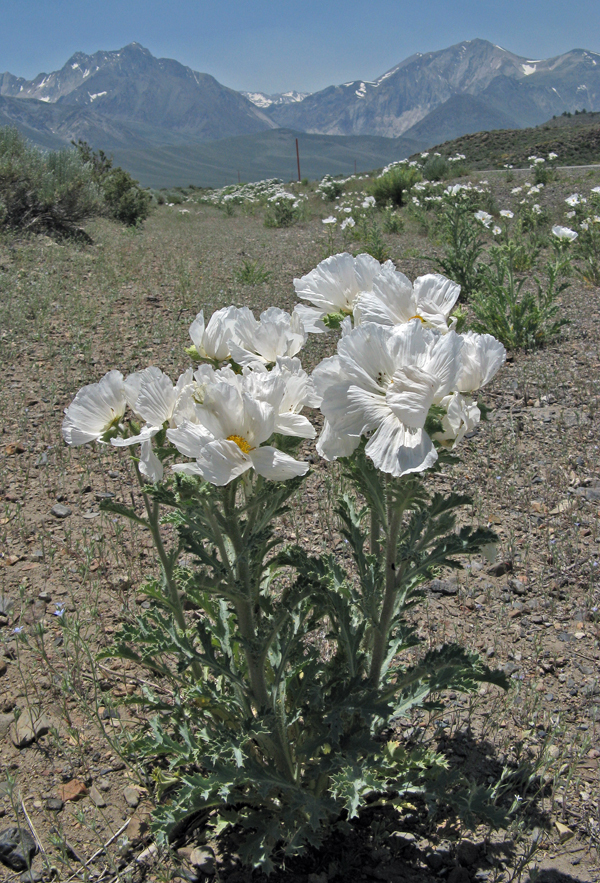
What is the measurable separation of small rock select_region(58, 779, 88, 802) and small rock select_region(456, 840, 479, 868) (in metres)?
1.13

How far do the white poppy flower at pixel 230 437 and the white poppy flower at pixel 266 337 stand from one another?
248mm

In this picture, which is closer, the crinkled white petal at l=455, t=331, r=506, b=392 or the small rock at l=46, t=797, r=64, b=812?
the crinkled white petal at l=455, t=331, r=506, b=392

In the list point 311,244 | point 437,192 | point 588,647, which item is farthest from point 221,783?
point 437,192

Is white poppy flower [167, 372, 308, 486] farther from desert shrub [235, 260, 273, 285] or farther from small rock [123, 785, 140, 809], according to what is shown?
desert shrub [235, 260, 273, 285]

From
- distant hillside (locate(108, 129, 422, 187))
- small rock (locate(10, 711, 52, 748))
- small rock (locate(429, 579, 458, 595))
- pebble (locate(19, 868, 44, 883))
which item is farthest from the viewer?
distant hillside (locate(108, 129, 422, 187))

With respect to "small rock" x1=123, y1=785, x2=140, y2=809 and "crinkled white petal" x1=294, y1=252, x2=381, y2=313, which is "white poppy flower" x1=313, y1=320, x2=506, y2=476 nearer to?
"crinkled white petal" x1=294, y1=252, x2=381, y2=313

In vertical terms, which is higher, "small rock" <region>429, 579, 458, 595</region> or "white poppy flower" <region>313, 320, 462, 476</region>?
"white poppy flower" <region>313, 320, 462, 476</region>

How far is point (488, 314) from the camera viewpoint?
17.0ft

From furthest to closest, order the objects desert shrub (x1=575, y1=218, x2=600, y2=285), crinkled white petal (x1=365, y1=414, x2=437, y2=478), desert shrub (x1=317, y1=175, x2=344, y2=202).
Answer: desert shrub (x1=317, y1=175, x2=344, y2=202) → desert shrub (x1=575, y1=218, x2=600, y2=285) → crinkled white petal (x1=365, y1=414, x2=437, y2=478)

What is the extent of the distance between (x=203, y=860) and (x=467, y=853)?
730mm

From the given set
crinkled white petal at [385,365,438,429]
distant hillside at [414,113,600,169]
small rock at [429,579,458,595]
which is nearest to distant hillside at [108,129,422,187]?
distant hillside at [414,113,600,169]

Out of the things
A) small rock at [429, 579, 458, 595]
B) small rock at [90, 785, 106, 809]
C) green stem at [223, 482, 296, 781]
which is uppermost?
green stem at [223, 482, 296, 781]

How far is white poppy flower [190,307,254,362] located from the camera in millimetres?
1377

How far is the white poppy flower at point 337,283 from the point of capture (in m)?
1.39
